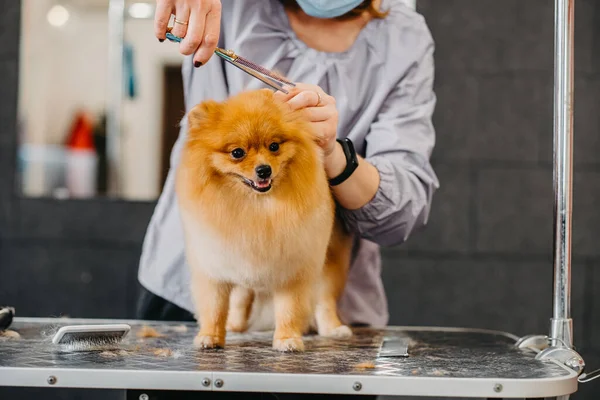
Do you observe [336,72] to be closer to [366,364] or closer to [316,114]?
[316,114]

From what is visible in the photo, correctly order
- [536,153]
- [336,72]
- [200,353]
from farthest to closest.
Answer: [536,153] → [336,72] → [200,353]

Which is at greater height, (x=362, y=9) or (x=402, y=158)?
(x=362, y=9)

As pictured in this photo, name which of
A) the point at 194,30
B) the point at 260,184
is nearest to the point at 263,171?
the point at 260,184

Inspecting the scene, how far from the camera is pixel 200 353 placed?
1096 millimetres

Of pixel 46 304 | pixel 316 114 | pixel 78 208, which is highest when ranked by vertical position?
pixel 316 114

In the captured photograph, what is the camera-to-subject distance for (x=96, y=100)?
280 cm

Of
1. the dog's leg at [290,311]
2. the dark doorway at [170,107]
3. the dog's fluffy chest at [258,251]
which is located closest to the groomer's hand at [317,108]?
the dog's fluffy chest at [258,251]

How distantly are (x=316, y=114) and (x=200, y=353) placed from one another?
387 millimetres

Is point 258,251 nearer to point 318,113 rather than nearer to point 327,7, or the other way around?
point 318,113

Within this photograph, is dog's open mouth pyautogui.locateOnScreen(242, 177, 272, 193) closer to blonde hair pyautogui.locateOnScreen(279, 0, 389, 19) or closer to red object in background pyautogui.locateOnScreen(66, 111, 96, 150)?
blonde hair pyautogui.locateOnScreen(279, 0, 389, 19)

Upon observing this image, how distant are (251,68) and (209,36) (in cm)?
9

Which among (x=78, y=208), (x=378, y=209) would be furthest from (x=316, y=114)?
(x=78, y=208)

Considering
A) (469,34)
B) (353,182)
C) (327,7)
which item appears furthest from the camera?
(469,34)

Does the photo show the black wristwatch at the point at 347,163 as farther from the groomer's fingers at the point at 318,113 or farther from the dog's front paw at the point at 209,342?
the dog's front paw at the point at 209,342
